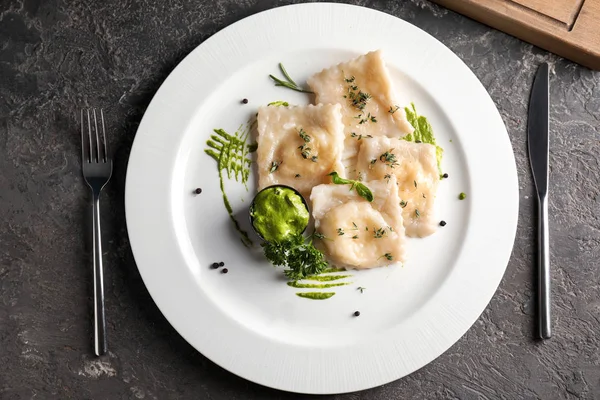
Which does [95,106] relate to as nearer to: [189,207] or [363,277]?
[189,207]

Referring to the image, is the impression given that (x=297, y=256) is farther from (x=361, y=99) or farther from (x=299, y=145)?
(x=361, y=99)

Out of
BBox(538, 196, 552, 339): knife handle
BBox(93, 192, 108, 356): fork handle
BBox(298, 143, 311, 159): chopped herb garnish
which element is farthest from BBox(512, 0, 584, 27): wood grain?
BBox(93, 192, 108, 356): fork handle

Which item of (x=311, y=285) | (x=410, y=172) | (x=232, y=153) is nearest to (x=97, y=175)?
(x=232, y=153)

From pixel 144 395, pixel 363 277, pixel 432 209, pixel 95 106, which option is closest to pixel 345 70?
pixel 432 209

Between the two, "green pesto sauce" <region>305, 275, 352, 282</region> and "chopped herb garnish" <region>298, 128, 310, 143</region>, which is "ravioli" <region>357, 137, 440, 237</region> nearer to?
"chopped herb garnish" <region>298, 128, 310, 143</region>

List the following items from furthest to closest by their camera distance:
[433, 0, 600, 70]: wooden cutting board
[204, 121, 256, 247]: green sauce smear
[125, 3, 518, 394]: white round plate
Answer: [433, 0, 600, 70]: wooden cutting board
[204, 121, 256, 247]: green sauce smear
[125, 3, 518, 394]: white round plate

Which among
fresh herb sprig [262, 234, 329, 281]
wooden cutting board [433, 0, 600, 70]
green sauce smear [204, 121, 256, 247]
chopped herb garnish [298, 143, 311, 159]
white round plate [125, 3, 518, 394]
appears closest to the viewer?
fresh herb sprig [262, 234, 329, 281]
